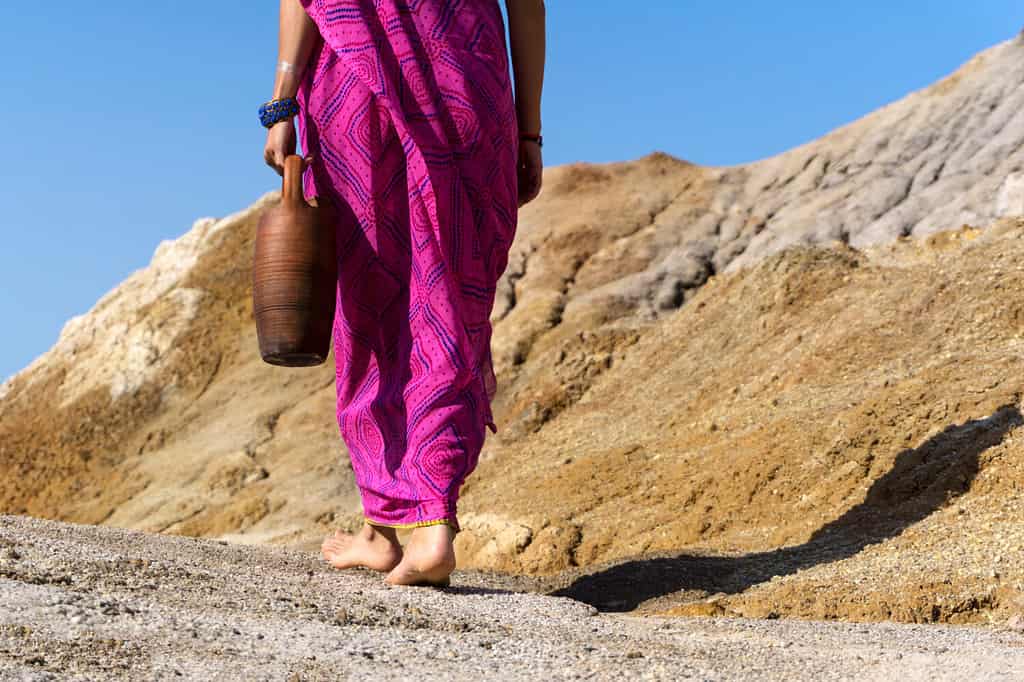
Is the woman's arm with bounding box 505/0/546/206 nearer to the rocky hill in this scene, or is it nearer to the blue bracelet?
the blue bracelet

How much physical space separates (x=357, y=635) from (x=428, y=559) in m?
1.12

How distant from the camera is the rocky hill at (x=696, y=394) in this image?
6410 mm

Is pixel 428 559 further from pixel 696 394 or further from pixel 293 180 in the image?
pixel 696 394

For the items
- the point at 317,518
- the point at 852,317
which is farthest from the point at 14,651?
the point at 317,518

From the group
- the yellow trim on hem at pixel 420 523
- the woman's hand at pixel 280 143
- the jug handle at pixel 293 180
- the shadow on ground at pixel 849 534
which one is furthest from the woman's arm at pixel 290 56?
the shadow on ground at pixel 849 534

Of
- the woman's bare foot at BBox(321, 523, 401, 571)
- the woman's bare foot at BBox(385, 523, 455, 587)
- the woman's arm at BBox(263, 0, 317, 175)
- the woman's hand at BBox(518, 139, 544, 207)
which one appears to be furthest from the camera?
the woman's hand at BBox(518, 139, 544, 207)

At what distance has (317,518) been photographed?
38.1 feet

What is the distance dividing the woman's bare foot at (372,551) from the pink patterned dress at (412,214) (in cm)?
15

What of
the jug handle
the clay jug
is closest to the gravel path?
the clay jug

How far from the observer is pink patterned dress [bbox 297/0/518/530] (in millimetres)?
5023

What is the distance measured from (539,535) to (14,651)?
15.6 ft

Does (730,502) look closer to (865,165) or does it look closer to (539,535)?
(539,535)

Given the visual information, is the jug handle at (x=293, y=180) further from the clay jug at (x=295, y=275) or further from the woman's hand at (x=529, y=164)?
the woman's hand at (x=529, y=164)

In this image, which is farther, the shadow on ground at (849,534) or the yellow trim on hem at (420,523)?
the shadow on ground at (849,534)
